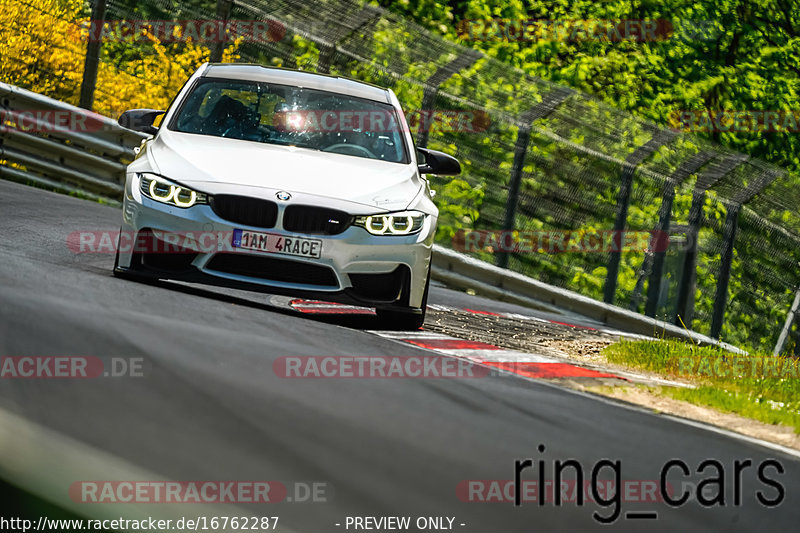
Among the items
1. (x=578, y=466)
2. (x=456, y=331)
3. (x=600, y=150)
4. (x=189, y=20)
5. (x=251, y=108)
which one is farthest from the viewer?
(x=189, y=20)

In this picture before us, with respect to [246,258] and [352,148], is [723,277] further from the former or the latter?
[246,258]

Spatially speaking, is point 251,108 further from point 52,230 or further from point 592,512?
point 592,512

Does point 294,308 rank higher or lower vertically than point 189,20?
lower

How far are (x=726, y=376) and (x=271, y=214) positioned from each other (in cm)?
390

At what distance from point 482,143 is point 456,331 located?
20.6ft

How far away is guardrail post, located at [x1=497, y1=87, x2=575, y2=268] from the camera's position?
14.8 m

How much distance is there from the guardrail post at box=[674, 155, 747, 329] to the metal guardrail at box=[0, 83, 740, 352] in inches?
35.5

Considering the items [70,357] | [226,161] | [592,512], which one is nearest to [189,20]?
[226,161]

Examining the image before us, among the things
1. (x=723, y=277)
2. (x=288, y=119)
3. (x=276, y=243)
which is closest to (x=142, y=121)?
(x=288, y=119)

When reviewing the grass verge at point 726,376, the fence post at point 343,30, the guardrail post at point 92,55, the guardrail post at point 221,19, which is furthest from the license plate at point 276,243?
the guardrail post at point 221,19

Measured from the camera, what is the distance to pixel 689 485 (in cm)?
531

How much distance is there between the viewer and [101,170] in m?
14.8

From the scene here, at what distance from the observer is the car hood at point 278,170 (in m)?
7.40

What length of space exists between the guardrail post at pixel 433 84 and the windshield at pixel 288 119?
5973 mm
